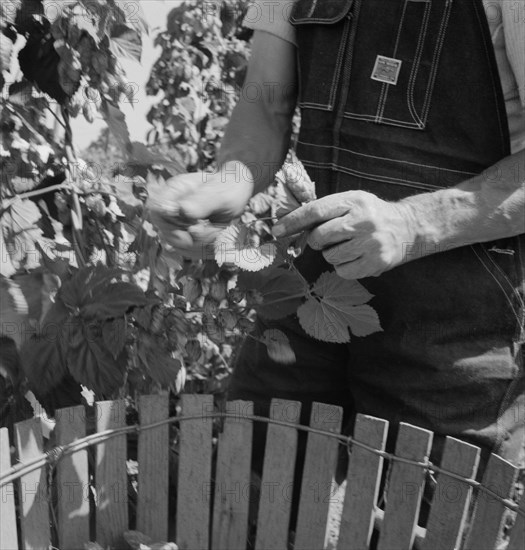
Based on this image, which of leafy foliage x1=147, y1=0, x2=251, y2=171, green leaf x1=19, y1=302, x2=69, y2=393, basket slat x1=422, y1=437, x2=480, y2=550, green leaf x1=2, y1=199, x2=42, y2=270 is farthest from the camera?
leafy foliage x1=147, y1=0, x2=251, y2=171

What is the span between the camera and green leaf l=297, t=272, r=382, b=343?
1.29 metres

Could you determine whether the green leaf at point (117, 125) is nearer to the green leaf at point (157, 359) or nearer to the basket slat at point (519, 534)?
the green leaf at point (157, 359)

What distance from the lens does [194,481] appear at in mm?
1475

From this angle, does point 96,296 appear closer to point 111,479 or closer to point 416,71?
point 111,479

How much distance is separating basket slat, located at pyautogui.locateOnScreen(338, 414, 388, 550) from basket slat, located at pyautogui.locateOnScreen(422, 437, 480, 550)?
11cm

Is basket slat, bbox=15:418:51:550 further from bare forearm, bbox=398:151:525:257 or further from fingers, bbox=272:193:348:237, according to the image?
bare forearm, bbox=398:151:525:257

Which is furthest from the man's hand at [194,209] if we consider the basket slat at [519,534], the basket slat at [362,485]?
the basket slat at [519,534]

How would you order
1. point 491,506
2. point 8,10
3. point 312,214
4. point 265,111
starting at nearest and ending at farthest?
point 312,214
point 491,506
point 8,10
point 265,111

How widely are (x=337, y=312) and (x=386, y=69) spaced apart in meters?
0.45

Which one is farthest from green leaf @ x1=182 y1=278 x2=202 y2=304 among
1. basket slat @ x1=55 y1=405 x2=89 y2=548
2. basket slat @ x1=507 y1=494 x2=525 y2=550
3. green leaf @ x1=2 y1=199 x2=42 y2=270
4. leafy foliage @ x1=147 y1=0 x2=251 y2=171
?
leafy foliage @ x1=147 y1=0 x2=251 y2=171

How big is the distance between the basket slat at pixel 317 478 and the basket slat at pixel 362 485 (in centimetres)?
4

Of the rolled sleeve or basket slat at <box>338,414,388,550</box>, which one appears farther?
the rolled sleeve

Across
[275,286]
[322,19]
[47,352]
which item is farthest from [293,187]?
[47,352]

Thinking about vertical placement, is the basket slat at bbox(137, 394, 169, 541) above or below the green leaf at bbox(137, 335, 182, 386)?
below
